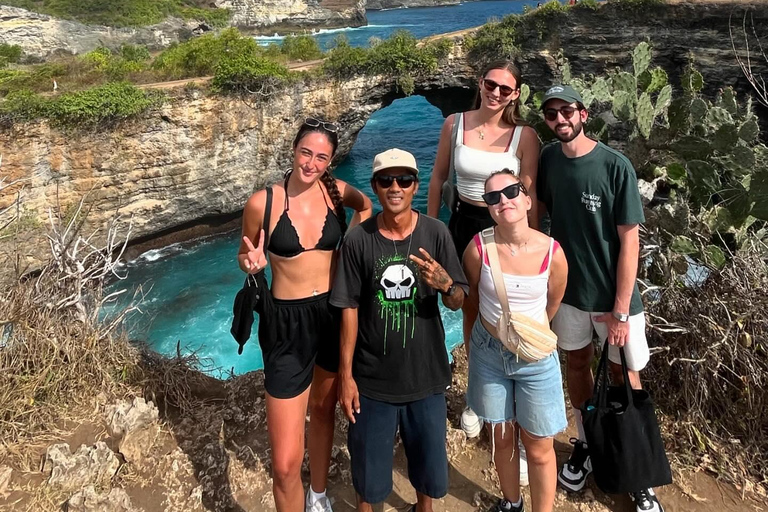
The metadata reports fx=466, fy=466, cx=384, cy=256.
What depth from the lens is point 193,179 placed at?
1658cm

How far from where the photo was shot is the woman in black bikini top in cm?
287

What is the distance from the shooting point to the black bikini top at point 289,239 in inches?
112

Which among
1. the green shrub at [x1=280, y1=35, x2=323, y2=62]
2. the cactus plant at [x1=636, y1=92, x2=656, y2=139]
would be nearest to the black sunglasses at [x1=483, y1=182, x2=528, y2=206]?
the cactus plant at [x1=636, y1=92, x2=656, y2=139]

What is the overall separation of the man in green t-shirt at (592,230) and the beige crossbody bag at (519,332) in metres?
0.57

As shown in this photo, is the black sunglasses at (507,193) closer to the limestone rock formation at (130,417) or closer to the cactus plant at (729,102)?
the limestone rock formation at (130,417)

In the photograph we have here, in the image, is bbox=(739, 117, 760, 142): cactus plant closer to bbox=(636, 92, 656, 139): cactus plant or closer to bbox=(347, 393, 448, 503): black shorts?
bbox=(636, 92, 656, 139): cactus plant

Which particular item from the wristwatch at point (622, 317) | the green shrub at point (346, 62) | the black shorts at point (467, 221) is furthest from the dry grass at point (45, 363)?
the green shrub at point (346, 62)

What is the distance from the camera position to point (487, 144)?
124 inches

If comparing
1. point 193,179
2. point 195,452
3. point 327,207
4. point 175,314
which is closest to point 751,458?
point 327,207

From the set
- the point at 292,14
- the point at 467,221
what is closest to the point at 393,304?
the point at 467,221

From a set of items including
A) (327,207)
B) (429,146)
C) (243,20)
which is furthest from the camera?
(243,20)

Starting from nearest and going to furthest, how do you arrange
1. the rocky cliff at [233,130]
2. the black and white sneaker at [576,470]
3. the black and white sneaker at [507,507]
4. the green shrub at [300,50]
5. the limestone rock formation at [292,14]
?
the black and white sneaker at [507,507] → the black and white sneaker at [576,470] → the rocky cliff at [233,130] → the green shrub at [300,50] → the limestone rock formation at [292,14]

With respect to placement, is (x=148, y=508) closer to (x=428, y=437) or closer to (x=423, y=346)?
(x=428, y=437)

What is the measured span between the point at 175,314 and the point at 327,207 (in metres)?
12.6
